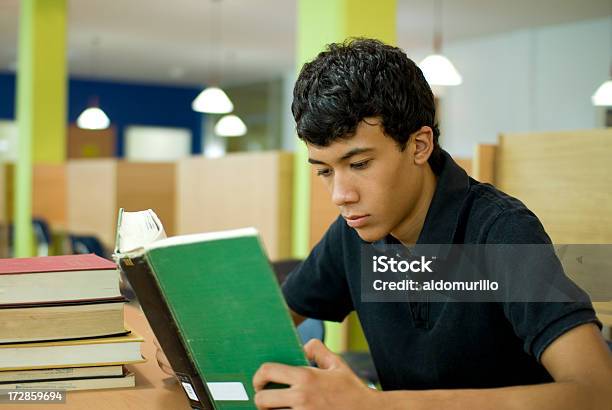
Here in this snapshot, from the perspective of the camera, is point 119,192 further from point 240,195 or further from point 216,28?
point 216,28

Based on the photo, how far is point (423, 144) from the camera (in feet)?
3.88

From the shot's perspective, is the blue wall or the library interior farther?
the blue wall

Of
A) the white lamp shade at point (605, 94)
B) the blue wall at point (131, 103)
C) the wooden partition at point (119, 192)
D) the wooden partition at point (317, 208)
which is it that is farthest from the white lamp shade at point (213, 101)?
the blue wall at point (131, 103)

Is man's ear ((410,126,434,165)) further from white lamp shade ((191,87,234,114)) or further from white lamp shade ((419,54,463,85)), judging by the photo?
white lamp shade ((191,87,234,114))

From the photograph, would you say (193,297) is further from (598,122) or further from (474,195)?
(598,122)

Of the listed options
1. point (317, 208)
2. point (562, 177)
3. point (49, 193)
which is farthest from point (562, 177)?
point (49, 193)

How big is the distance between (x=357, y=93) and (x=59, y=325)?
0.52 m

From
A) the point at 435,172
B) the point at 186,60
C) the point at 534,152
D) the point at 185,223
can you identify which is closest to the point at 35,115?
the point at 185,223

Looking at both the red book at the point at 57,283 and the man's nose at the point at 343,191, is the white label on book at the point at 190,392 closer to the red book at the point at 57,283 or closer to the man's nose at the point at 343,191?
the red book at the point at 57,283

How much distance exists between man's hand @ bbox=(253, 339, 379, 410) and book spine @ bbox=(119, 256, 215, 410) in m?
0.13

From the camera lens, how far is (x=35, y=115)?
22.1 ft

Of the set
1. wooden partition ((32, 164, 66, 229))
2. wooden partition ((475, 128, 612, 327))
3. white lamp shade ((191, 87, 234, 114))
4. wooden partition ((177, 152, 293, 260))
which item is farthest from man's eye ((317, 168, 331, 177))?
white lamp shade ((191, 87, 234, 114))

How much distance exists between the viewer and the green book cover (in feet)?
2.56

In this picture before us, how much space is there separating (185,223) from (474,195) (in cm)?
354
